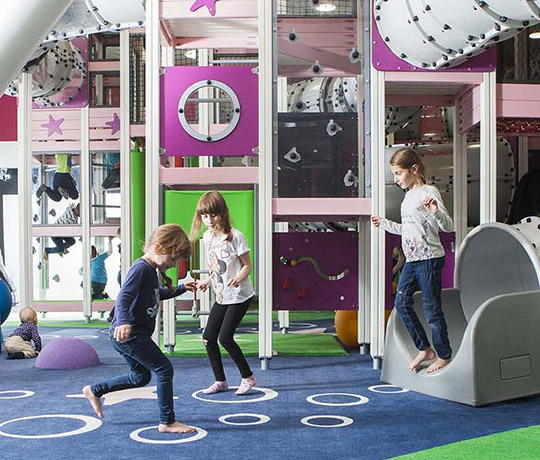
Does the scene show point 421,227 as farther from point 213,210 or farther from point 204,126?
point 204,126

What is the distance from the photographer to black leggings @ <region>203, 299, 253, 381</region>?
351 centimetres

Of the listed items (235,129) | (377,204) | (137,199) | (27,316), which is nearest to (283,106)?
(137,199)

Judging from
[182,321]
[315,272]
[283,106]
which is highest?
[283,106]

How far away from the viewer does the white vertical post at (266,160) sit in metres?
4.41

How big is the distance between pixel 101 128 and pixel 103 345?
309cm

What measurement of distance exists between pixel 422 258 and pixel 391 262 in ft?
3.37

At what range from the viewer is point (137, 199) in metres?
6.22

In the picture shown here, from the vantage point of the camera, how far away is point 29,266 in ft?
19.2

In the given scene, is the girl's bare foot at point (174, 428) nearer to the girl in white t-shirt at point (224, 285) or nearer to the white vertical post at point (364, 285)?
the girl in white t-shirt at point (224, 285)

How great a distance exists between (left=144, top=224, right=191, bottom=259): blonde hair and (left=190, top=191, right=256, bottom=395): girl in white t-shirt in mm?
609

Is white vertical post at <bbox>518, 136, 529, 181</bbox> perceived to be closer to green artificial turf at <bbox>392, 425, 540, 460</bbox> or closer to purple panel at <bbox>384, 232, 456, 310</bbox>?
purple panel at <bbox>384, 232, 456, 310</bbox>

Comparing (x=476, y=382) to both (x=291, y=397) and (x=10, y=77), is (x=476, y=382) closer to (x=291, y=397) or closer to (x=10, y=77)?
(x=291, y=397)

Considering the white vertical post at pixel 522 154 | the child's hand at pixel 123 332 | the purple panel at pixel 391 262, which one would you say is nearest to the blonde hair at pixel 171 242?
the child's hand at pixel 123 332

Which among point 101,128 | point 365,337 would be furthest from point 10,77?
point 101,128
